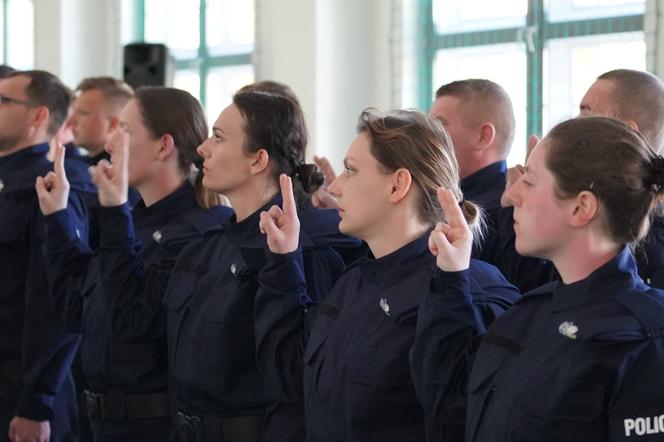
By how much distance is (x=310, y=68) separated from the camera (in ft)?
24.8

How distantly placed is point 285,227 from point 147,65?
608 centimetres

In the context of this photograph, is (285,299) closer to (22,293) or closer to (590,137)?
(590,137)

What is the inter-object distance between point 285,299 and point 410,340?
464 millimetres

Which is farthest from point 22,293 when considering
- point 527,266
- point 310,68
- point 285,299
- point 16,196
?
point 310,68

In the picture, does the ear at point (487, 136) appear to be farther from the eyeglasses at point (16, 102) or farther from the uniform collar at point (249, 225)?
the eyeglasses at point (16, 102)

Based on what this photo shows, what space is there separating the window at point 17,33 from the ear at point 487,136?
704 cm

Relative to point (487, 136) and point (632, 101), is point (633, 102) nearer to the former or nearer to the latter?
point (632, 101)

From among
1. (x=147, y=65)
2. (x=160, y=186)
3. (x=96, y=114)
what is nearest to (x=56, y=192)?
(x=160, y=186)

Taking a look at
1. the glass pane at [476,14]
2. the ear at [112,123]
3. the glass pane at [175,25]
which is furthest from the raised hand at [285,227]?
the glass pane at [175,25]

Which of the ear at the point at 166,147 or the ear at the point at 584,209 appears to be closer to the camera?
the ear at the point at 584,209

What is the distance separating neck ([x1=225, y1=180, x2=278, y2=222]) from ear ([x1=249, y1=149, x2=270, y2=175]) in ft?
0.11

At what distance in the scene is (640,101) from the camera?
3.19 metres

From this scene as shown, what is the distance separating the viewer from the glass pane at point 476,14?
23.4 feet

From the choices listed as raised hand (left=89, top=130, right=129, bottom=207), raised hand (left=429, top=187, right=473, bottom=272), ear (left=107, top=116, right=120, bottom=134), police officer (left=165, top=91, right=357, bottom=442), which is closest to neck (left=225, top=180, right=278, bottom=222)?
police officer (left=165, top=91, right=357, bottom=442)
